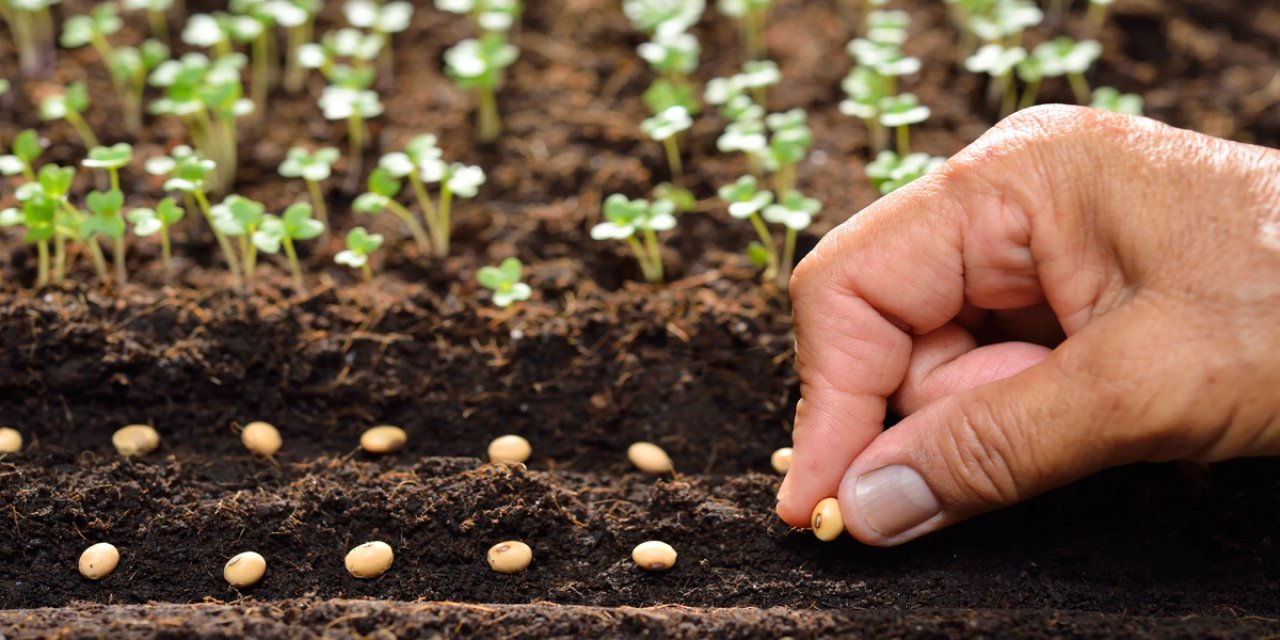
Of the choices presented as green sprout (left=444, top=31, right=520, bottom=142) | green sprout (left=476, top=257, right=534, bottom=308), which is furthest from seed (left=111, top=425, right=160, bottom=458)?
green sprout (left=444, top=31, right=520, bottom=142)

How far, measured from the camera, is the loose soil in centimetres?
154

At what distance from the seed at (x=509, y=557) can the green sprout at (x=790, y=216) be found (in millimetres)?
712

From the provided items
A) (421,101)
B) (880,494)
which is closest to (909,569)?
(880,494)

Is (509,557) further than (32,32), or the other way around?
(32,32)

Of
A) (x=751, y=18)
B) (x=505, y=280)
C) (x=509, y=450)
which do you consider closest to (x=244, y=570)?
(x=509, y=450)

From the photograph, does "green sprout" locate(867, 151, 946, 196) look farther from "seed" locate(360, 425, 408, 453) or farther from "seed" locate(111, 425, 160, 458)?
"seed" locate(111, 425, 160, 458)

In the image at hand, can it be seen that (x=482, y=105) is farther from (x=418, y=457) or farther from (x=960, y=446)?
(x=960, y=446)

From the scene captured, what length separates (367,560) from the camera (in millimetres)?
1584

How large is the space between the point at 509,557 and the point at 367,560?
0.18 m

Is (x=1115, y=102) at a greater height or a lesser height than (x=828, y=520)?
greater

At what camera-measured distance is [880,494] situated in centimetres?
151

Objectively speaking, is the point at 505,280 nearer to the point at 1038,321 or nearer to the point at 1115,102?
the point at 1038,321

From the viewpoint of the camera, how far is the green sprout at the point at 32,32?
264 centimetres

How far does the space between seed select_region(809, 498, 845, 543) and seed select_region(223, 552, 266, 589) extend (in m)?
0.73
